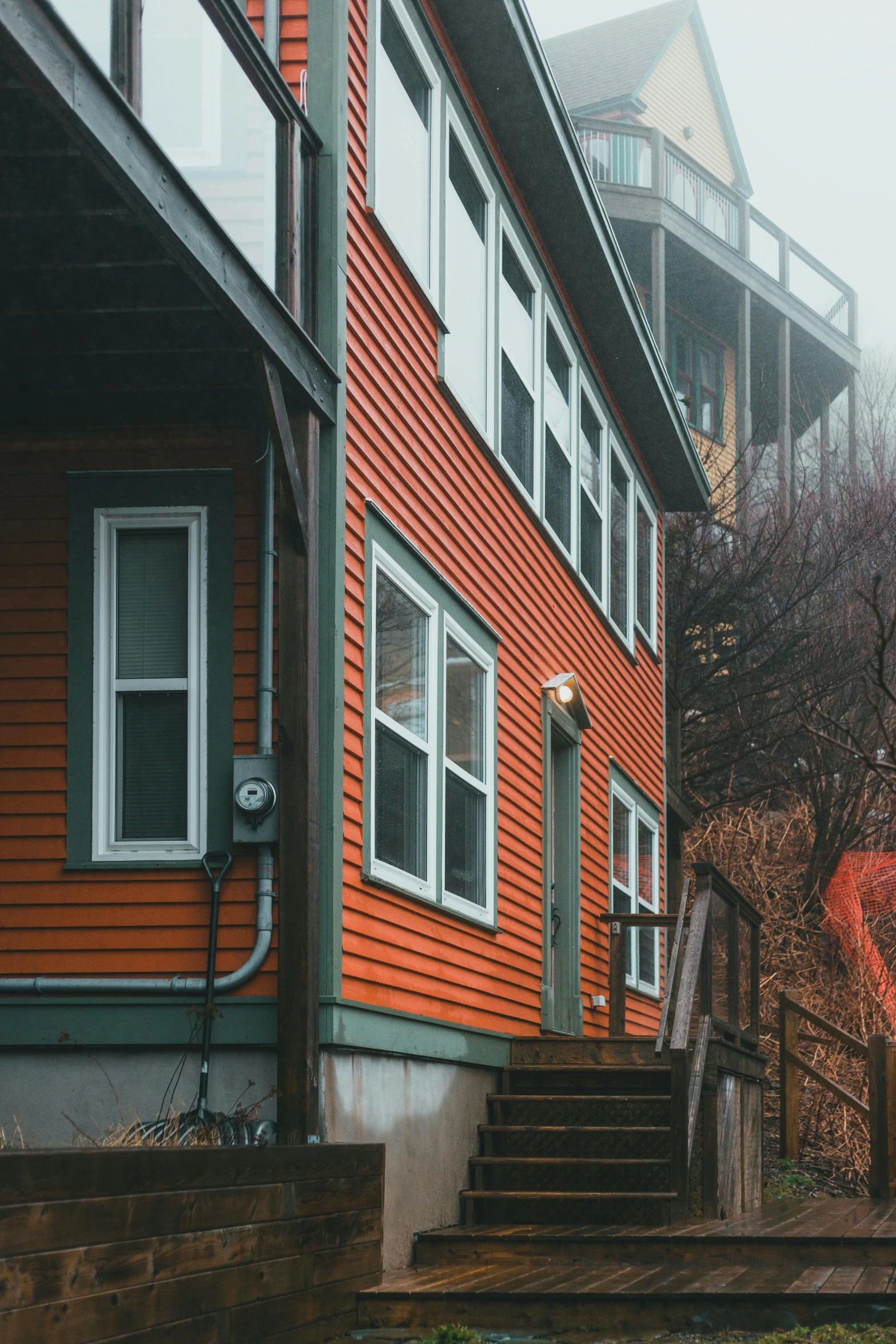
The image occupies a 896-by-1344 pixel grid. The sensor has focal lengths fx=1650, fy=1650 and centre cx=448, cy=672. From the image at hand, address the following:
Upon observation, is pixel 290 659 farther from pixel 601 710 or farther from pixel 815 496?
pixel 815 496

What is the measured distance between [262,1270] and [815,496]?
2242 centimetres

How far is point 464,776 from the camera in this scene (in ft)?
32.3

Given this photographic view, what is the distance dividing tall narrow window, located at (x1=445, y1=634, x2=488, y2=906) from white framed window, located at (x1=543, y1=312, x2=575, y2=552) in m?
2.60

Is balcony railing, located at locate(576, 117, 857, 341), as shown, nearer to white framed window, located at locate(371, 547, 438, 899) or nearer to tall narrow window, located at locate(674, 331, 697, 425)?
tall narrow window, located at locate(674, 331, 697, 425)

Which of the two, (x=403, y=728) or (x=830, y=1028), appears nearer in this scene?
(x=403, y=728)

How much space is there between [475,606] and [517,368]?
226 centimetres

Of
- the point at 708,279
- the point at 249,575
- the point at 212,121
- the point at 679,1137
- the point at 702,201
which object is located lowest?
the point at 679,1137

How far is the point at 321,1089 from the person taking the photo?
22.7ft

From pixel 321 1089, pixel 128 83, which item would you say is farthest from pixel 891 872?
pixel 128 83

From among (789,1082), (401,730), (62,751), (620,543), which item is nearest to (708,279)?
(620,543)

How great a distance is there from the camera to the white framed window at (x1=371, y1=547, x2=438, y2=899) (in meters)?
8.23

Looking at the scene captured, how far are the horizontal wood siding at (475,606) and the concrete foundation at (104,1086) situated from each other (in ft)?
2.03

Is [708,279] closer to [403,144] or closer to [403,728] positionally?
[403,144]

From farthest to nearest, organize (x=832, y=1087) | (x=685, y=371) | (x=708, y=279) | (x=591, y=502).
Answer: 1. (x=708, y=279)
2. (x=685, y=371)
3. (x=832, y=1087)
4. (x=591, y=502)
